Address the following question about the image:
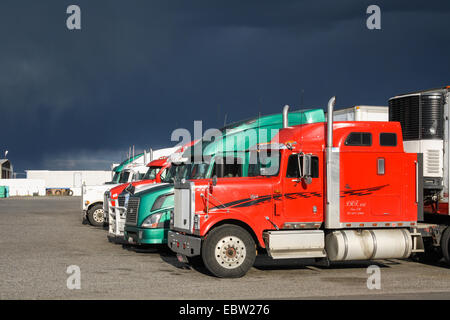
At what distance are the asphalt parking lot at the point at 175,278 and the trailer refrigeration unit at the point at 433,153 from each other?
84cm

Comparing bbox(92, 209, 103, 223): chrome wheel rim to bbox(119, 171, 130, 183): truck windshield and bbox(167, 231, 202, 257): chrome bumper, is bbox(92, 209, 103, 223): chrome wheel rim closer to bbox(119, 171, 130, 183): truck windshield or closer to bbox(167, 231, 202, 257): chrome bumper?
bbox(119, 171, 130, 183): truck windshield

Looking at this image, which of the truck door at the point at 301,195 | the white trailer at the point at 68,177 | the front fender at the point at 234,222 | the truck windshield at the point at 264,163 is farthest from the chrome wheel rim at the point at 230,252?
the white trailer at the point at 68,177

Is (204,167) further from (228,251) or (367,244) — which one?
(367,244)

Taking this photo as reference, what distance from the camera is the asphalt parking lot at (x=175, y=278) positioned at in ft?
31.6

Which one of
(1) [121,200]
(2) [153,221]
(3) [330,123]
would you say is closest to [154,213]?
(2) [153,221]

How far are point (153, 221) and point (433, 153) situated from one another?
6618mm

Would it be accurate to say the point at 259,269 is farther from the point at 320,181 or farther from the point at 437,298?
the point at 437,298

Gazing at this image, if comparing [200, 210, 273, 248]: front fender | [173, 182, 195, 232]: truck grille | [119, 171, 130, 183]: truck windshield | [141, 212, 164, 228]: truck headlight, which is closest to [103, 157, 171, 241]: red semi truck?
[141, 212, 164, 228]: truck headlight

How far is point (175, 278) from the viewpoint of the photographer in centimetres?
1135

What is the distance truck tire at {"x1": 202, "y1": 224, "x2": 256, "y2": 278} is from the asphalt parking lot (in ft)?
0.83

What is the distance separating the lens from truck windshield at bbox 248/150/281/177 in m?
12.0

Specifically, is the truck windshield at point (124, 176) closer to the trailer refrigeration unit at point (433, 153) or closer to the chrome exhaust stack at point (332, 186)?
the chrome exhaust stack at point (332, 186)

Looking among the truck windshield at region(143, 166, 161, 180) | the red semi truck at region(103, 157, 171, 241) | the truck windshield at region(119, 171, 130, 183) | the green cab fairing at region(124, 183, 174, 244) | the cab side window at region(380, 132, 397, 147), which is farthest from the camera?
the truck windshield at region(119, 171, 130, 183)

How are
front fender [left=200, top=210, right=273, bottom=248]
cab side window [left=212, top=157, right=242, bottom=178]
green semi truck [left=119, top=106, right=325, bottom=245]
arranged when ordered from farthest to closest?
green semi truck [left=119, top=106, right=325, bottom=245] → cab side window [left=212, top=157, right=242, bottom=178] → front fender [left=200, top=210, right=273, bottom=248]
